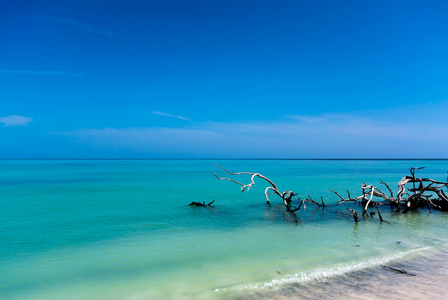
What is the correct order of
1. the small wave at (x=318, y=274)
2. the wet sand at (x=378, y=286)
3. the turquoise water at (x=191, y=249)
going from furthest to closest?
the turquoise water at (x=191, y=249) < the small wave at (x=318, y=274) < the wet sand at (x=378, y=286)

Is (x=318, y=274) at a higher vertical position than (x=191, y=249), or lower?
higher

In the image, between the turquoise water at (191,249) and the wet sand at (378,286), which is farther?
the turquoise water at (191,249)

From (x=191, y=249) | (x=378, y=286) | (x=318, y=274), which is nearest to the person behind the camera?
(x=378, y=286)

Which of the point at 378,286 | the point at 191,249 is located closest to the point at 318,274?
the point at 378,286

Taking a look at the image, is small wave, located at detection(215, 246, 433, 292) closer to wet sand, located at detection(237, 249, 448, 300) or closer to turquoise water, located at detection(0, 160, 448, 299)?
turquoise water, located at detection(0, 160, 448, 299)

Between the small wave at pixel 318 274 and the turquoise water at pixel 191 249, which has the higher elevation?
the small wave at pixel 318 274

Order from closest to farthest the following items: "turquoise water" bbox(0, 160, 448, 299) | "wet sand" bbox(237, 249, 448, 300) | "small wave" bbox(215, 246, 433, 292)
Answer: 1. "wet sand" bbox(237, 249, 448, 300)
2. "small wave" bbox(215, 246, 433, 292)
3. "turquoise water" bbox(0, 160, 448, 299)

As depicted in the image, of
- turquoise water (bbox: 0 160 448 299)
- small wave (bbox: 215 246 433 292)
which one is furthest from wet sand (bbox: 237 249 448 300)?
turquoise water (bbox: 0 160 448 299)

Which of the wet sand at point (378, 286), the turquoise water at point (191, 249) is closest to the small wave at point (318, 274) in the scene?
the turquoise water at point (191, 249)

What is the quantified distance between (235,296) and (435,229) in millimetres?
8423

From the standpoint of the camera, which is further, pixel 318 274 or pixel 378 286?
pixel 318 274

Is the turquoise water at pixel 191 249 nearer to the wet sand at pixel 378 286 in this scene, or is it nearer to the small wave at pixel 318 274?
the small wave at pixel 318 274

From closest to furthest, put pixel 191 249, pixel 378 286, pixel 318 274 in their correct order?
pixel 378 286, pixel 318 274, pixel 191 249

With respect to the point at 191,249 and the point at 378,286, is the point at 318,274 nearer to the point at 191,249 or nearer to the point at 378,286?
the point at 378,286
